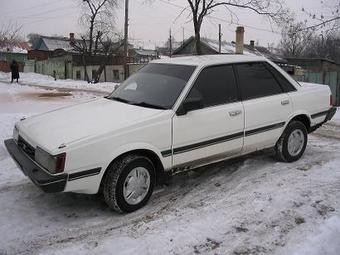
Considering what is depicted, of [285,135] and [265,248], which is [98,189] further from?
[285,135]

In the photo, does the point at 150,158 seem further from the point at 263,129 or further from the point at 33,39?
the point at 33,39

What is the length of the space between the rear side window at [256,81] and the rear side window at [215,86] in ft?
0.56

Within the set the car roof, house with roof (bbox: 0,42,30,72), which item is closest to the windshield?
the car roof

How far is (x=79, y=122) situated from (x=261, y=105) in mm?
2518

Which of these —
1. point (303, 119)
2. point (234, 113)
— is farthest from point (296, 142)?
point (234, 113)

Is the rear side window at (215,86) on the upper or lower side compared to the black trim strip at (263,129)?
upper

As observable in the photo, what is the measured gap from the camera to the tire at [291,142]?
6.21 meters

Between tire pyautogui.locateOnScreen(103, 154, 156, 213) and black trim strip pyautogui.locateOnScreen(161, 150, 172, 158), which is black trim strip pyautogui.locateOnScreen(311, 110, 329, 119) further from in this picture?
tire pyautogui.locateOnScreen(103, 154, 156, 213)

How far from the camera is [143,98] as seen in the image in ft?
17.3

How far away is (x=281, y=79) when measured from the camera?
20.4 ft

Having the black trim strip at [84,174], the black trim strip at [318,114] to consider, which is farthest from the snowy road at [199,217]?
the black trim strip at [318,114]

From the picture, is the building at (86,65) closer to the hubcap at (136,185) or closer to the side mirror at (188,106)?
the side mirror at (188,106)

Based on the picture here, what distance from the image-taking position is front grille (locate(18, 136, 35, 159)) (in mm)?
4652

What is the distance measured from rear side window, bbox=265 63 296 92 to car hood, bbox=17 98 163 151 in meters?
2.21
